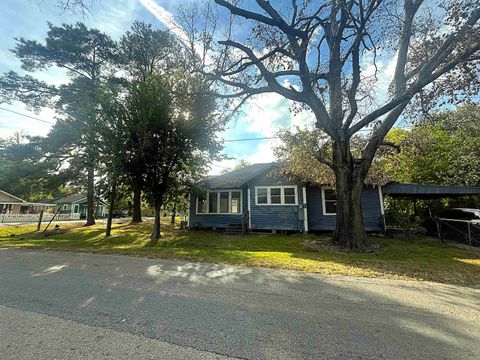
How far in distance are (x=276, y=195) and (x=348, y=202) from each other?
629 centimetres

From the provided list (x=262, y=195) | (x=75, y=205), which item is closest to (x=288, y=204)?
(x=262, y=195)

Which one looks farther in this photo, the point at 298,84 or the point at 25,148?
the point at 25,148

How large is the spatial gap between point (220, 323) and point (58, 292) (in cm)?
300

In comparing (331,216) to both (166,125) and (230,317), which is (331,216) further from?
(230,317)

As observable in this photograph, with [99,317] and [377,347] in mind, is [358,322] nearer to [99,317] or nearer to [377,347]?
[377,347]

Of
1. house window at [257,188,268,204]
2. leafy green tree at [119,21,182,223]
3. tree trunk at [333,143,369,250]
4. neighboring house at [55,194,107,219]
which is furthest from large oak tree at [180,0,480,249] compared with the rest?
neighboring house at [55,194,107,219]

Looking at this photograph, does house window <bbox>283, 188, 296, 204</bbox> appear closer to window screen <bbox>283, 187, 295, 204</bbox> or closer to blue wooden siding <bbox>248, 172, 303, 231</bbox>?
window screen <bbox>283, 187, 295, 204</bbox>

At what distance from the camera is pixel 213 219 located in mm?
17703

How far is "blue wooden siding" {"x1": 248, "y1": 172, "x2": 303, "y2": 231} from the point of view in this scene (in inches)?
614

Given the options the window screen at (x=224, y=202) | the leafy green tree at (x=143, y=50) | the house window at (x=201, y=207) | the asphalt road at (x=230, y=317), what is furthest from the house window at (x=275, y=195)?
the leafy green tree at (x=143, y=50)

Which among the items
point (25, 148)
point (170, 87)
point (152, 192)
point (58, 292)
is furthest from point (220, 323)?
point (25, 148)

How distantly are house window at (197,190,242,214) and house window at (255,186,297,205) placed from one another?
160 centimetres

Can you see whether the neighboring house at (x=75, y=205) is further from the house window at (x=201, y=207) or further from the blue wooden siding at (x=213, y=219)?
the house window at (x=201, y=207)

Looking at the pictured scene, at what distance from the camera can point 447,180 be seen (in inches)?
808
